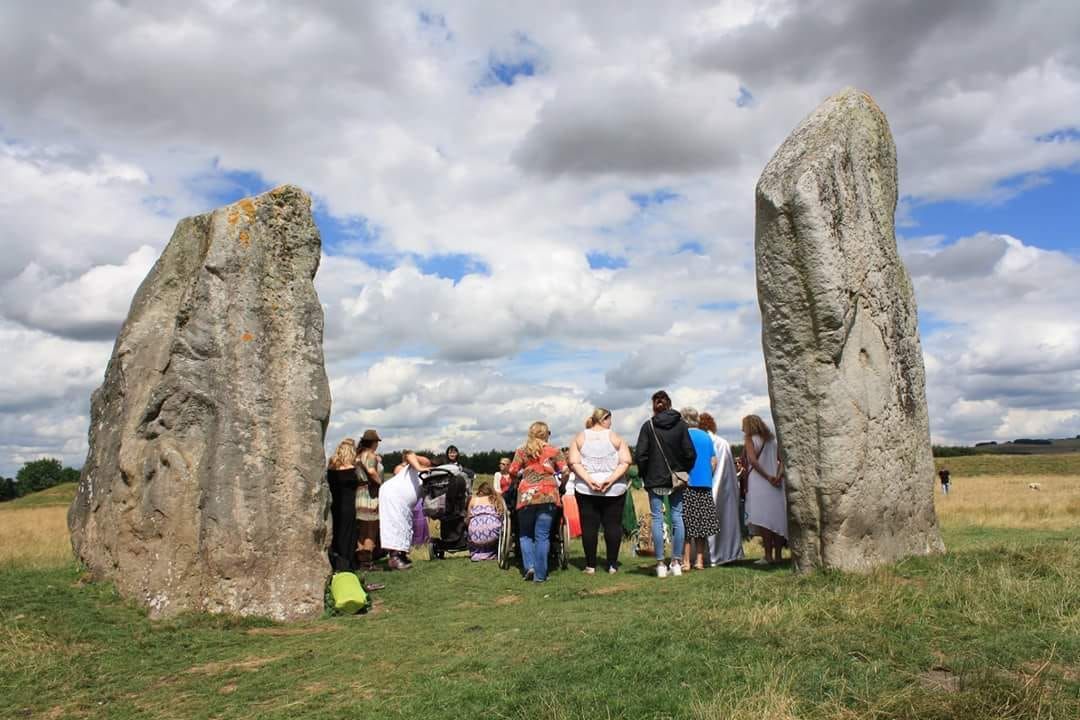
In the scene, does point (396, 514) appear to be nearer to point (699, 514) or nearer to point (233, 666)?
point (699, 514)

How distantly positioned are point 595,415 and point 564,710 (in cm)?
634

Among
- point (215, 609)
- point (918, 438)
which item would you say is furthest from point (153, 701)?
point (918, 438)

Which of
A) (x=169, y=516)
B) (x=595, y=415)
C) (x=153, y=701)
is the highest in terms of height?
(x=595, y=415)

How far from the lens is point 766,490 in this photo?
1105cm

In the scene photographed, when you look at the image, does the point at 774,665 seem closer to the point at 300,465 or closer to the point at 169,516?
the point at 300,465

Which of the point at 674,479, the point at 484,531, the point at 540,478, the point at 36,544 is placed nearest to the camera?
the point at 674,479

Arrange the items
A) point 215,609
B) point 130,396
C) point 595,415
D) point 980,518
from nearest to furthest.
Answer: point 215,609 < point 130,396 < point 595,415 < point 980,518

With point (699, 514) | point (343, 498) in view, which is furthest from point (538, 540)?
point (343, 498)

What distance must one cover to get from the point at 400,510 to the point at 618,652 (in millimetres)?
7780

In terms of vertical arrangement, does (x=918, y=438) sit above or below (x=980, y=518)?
above

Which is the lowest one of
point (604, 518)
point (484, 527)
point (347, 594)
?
point (347, 594)

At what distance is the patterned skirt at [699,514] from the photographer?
35.9 feet

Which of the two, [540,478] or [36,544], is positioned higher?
[540,478]

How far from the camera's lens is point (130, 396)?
10594mm
